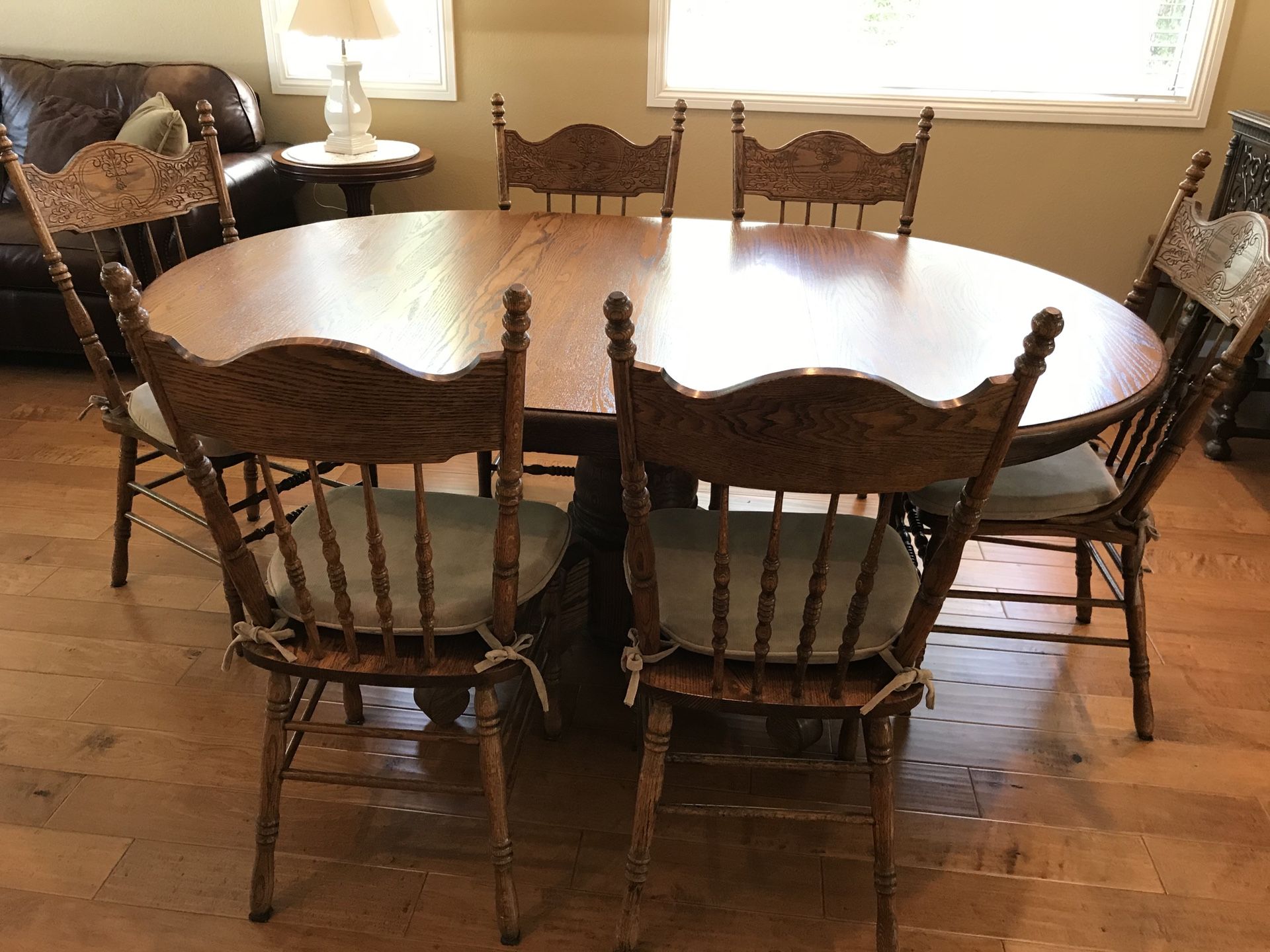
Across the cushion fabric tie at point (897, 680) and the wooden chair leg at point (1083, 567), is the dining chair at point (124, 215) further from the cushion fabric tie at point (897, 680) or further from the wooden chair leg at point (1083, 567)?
the wooden chair leg at point (1083, 567)

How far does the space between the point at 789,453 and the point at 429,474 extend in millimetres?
1829

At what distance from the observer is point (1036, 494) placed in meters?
1.63

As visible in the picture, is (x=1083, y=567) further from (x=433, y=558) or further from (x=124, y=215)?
(x=124, y=215)

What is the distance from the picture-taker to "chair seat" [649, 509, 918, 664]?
1257mm

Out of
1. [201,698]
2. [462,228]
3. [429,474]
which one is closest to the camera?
[201,698]

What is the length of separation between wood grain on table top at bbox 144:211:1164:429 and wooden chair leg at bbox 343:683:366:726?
70cm

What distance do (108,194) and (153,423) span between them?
0.50m

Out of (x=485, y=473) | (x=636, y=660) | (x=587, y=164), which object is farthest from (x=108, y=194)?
(x=636, y=660)

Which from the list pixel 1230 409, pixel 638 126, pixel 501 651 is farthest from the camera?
pixel 638 126

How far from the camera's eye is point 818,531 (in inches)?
58.0

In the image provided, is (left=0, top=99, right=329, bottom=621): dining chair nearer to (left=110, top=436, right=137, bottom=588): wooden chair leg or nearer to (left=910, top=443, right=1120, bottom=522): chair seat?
(left=110, top=436, right=137, bottom=588): wooden chair leg

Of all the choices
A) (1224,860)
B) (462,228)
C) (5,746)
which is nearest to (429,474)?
(462,228)

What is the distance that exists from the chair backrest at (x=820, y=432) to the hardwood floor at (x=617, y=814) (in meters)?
0.68

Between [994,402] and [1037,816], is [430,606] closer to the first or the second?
[994,402]
